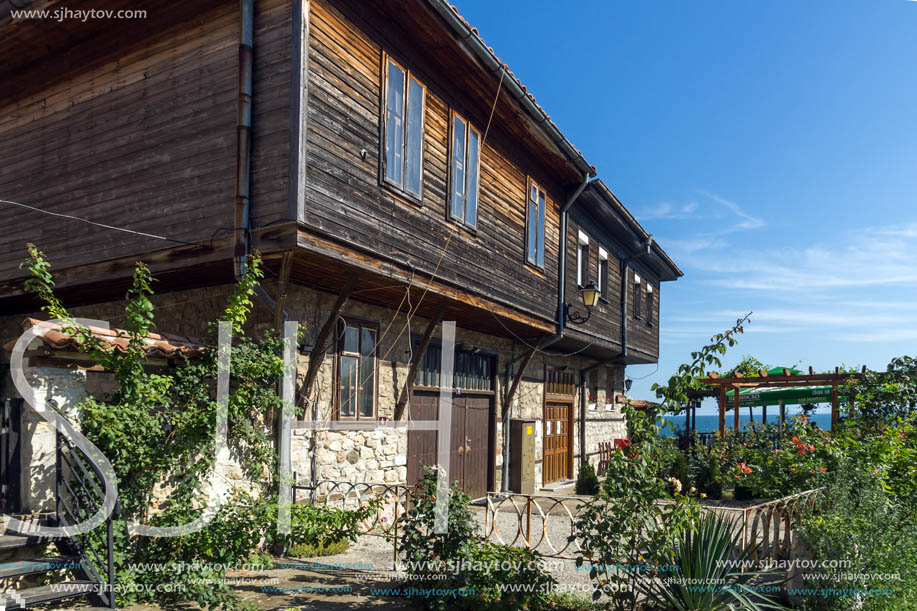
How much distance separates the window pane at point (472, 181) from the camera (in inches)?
397

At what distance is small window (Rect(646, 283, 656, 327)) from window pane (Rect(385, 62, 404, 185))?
46.4ft

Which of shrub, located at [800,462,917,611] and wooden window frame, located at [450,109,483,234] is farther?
wooden window frame, located at [450,109,483,234]

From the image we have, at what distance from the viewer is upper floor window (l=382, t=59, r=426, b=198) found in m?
8.20

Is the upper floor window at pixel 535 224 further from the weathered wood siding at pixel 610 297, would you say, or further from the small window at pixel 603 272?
the small window at pixel 603 272

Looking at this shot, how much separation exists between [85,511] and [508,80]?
24.8 feet

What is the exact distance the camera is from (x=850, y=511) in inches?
242

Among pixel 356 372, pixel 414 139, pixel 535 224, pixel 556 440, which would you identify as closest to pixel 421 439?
pixel 356 372

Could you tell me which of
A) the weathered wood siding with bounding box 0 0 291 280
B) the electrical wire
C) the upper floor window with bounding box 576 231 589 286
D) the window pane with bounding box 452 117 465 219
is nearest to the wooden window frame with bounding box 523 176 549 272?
the window pane with bounding box 452 117 465 219

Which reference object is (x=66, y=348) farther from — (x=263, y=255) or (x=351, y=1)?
(x=351, y=1)

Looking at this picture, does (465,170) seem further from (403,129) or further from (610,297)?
(610,297)

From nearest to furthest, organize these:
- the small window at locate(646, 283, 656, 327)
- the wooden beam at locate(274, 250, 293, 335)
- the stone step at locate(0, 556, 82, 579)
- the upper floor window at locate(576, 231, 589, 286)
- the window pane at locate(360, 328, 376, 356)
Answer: the stone step at locate(0, 556, 82, 579)
the wooden beam at locate(274, 250, 293, 335)
the window pane at locate(360, 328, 376, 356)
the upper floor window at locate(576, 231, 589, 286)
the small window at locate(646, 283, 656, 327)

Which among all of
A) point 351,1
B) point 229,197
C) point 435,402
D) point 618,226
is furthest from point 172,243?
point 618,226

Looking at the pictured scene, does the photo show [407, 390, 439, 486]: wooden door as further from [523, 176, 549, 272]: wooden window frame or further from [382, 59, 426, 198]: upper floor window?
[382, 59, 426, 198]: upper floor window

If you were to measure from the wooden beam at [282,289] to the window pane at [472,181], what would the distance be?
359 centimetres
